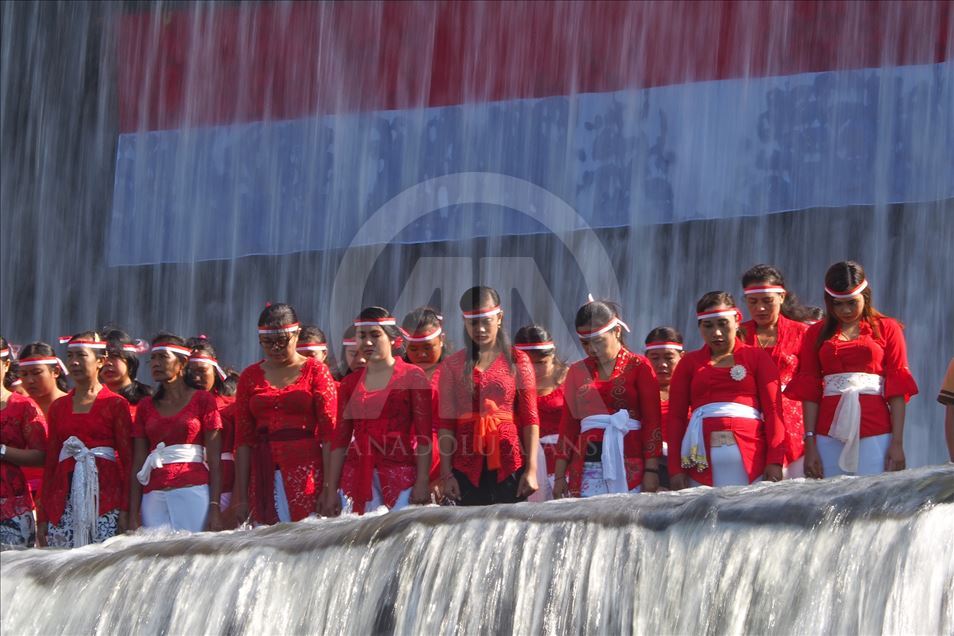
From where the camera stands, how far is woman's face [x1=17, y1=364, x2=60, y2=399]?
8617 mm

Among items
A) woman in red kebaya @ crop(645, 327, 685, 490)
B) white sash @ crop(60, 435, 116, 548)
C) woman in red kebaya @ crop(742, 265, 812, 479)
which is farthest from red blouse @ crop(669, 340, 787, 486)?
white sash @ crop(60, 435, 116, 548)

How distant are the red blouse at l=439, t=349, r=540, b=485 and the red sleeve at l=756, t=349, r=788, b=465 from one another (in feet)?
3.29

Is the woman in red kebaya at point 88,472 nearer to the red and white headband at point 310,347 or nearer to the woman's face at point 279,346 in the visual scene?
the woman's face at point 279,346

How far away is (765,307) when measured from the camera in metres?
7.41

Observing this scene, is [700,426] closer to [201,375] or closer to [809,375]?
[809,375]

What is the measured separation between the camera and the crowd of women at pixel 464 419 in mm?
6793

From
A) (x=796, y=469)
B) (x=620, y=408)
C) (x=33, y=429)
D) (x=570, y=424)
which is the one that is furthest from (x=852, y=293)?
(x=33, y=429)

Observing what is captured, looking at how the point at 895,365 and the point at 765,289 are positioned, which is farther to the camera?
the point at 765,289

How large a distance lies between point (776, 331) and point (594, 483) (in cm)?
116

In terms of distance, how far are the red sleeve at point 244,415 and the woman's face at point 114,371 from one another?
1.31 meters

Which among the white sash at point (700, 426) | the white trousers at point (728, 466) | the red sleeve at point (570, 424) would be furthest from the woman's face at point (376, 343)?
the white trousers at point (728, 466)

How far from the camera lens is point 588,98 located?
11.7 metres

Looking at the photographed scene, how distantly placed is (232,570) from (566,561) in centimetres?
149

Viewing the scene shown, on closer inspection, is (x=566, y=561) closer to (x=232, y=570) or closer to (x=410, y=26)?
(x=232, y=570)
